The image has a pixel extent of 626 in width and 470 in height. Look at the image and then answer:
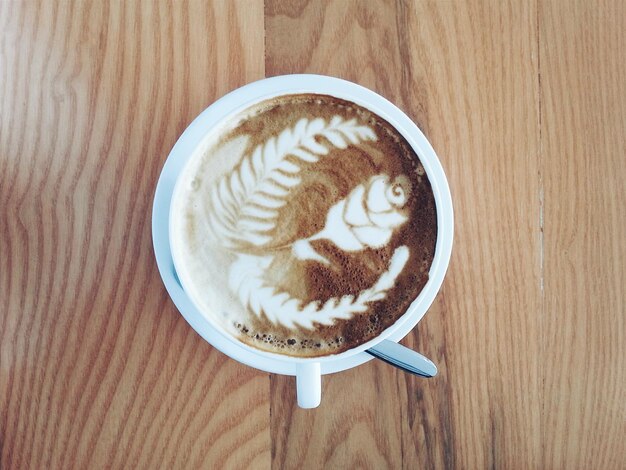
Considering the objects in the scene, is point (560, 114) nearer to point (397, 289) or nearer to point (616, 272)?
point (616, 272)

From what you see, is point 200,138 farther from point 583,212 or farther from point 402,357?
point 583,212

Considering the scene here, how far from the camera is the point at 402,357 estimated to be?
2.26 feet

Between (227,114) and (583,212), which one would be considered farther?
(583,212)

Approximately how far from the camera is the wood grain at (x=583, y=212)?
0.77 metres

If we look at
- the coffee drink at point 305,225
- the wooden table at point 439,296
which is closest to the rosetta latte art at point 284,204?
the coffee drink at point 305,225

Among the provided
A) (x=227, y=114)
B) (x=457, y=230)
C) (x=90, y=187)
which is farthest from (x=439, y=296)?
(x=90, y=187)

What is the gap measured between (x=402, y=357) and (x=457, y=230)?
0.20 m

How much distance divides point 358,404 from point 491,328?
226 millimetres

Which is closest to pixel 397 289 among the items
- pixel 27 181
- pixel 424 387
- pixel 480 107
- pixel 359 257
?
pixel 359 257

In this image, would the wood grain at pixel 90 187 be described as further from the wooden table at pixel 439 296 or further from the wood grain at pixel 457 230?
the wood grain at pixel 457 230

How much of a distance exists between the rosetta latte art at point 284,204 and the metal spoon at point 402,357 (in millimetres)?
65

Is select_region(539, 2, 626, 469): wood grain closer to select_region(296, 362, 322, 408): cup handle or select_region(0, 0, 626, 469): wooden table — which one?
select_region(0, 0, 626, 469): wooden table

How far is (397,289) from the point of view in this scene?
0.67 meters

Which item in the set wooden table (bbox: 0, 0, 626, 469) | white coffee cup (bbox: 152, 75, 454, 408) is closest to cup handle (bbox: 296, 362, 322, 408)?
white coffee cup (bbox: 152, 75, 454, 408)
